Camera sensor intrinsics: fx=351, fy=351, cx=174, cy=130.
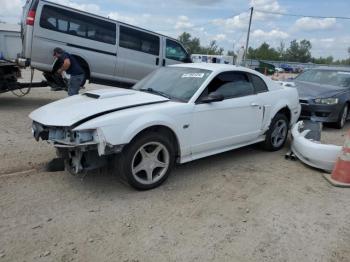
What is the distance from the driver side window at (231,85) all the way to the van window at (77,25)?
17.0ft

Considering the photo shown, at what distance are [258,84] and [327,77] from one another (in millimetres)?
4720

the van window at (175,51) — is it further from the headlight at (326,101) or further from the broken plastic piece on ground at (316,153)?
the broken plastic piece on ground at (316,153)

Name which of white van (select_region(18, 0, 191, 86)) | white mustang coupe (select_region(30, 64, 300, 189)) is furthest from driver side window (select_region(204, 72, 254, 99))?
white van (select_region(18, 0, 191, 86))

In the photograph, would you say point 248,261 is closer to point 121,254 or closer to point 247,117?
point 121,254

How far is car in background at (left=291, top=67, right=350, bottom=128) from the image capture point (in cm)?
815

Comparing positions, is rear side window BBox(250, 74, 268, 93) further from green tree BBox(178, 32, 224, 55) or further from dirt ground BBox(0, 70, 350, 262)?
green tree BBox(178, 32, 224, 55)

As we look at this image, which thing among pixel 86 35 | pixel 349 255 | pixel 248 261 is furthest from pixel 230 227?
pixel 86 35

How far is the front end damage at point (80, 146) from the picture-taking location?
3.81m

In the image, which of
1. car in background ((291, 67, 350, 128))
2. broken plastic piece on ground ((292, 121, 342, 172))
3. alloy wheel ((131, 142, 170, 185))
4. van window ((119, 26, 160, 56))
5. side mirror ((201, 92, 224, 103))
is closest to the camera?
alloy wheel ((131, 142, 170, 185))

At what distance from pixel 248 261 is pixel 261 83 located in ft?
11.9

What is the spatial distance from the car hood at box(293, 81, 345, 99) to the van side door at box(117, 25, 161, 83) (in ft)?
14.1

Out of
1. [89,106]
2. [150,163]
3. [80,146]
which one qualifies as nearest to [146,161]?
[150,163]

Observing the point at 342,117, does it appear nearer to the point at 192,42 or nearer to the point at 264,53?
the point at 192,42

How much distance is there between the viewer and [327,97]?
325 inches
